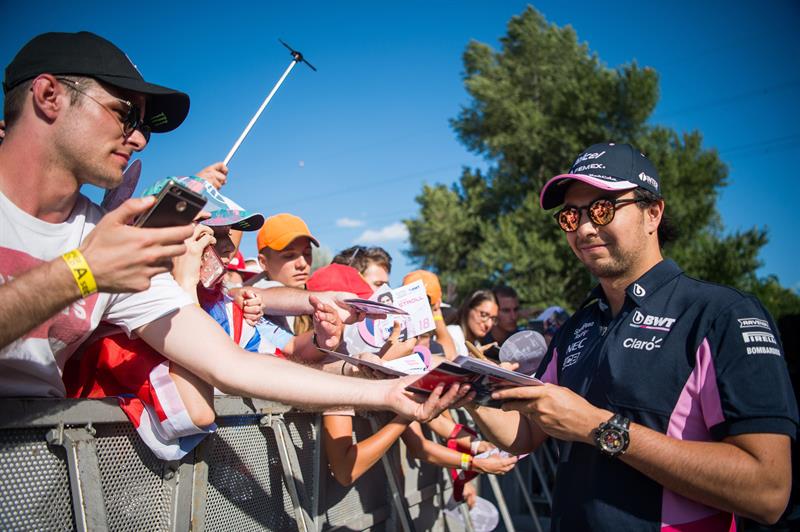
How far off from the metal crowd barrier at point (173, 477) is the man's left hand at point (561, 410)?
130cm

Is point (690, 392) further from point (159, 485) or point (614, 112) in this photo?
point (614, 112)

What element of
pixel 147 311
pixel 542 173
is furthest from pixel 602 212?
pixel 542 173

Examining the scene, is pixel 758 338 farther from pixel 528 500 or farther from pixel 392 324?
pixel 528 500

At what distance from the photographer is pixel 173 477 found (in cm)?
241

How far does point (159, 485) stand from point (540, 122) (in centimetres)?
2795

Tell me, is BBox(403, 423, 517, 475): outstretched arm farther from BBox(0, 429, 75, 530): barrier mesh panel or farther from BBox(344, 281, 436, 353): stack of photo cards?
BBox(0, 429, 75, 530): barrier mesh panel

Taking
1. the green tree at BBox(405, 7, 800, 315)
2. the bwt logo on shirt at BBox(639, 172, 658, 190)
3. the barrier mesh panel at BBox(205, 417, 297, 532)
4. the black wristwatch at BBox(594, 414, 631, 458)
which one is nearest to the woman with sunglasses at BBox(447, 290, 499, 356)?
the barrier mesh panel at BBox(205, 417, 297, 532)

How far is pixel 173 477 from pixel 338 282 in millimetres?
2194

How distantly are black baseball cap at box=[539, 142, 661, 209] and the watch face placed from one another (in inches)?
43.7

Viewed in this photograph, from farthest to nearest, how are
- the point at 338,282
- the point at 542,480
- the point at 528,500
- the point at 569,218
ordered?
the point at 542,480 → the point at 528,500 → the point at 338,282 → the point at 569,218

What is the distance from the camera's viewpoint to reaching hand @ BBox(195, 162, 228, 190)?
12.1 feet

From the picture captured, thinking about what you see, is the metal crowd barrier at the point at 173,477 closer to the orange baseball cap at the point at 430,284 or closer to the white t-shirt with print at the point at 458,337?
the orange baseball cap at the point at 430,284

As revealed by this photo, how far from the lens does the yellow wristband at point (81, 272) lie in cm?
167

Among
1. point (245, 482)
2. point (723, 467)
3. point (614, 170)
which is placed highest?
point (614, 170)
